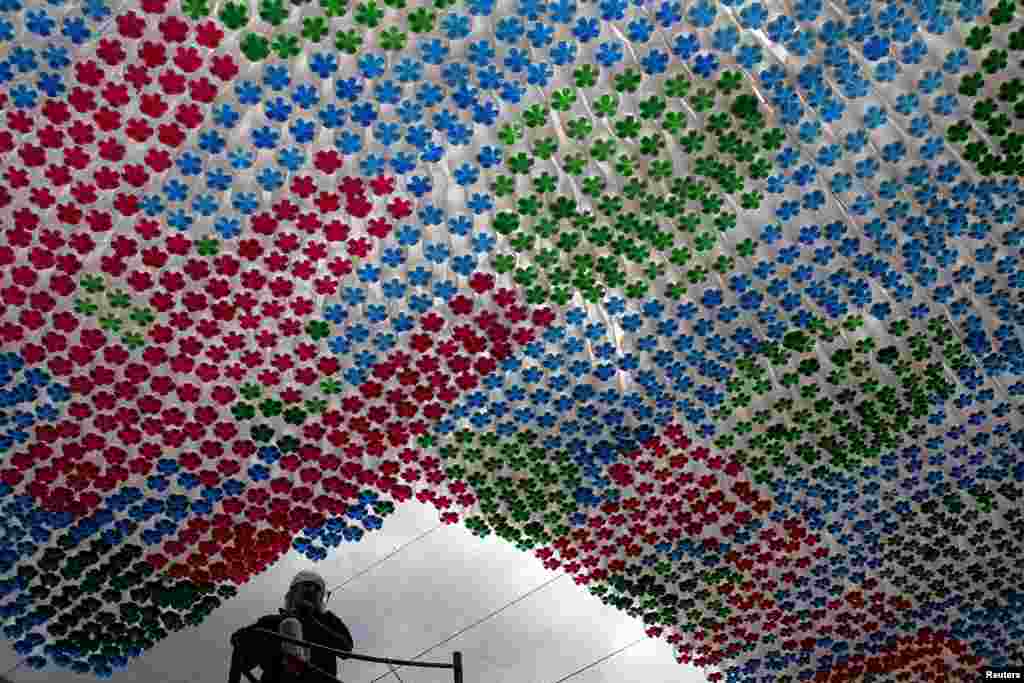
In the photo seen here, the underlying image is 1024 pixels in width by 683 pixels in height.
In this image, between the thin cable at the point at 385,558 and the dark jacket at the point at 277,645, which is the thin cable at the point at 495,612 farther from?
the dark jacket at the point at 277,645

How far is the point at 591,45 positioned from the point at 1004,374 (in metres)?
4.08

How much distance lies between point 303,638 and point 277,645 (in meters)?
0.42

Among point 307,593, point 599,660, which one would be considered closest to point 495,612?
point 599,660

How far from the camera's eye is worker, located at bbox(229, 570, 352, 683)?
5.28 meters

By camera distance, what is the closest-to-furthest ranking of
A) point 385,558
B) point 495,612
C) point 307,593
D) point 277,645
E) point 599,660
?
point 277,645
point 307,593
point 385,558
point 495,612
point 599,660

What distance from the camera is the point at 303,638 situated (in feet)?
19.5

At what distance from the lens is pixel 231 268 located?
550 centimetres

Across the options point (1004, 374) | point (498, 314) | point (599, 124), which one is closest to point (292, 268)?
point (498, 314)

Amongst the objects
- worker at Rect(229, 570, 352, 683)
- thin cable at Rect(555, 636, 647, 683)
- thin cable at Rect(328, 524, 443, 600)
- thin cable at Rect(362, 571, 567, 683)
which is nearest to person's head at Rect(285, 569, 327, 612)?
worker at Rect(229, 570, 352, 683)

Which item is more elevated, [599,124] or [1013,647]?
[599,124]

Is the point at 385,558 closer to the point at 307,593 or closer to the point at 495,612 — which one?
the point at 495,612

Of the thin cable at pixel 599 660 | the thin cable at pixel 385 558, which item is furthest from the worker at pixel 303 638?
the thin cable at pixel 599 660

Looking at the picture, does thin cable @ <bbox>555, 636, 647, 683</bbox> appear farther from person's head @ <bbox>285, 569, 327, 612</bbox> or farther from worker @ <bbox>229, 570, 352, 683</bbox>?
person's head @ <bbox>285, 569, 327, 612</bbox>

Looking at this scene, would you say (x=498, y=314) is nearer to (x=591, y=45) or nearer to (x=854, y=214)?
(x=591, y=45)
